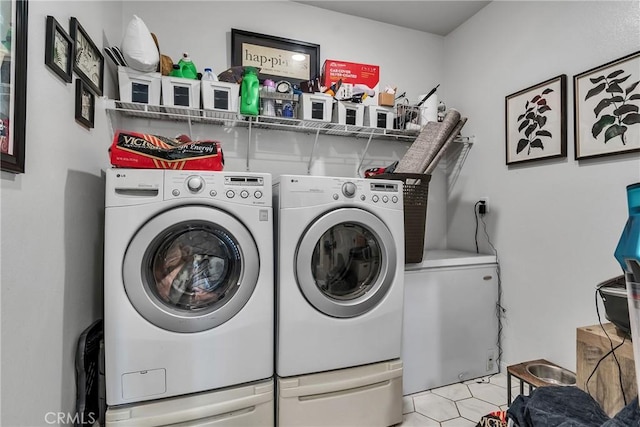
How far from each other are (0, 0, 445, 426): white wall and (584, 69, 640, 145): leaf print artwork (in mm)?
1479

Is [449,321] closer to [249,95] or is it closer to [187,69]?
[249,95]

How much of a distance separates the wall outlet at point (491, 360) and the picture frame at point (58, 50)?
2.67 meters

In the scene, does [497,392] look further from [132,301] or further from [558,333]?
[132,301]

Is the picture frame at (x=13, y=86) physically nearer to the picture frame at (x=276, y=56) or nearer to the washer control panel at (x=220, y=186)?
the washer control panel at (x=220, y=186)

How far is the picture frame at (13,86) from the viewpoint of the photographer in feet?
2.58

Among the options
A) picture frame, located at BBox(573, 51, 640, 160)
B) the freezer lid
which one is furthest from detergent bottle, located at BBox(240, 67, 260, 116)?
picture frame, located at BBox(573, 51, 640, 160)

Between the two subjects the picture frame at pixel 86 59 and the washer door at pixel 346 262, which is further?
the washer door at pixel 346 262

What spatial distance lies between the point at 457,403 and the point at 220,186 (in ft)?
5.76

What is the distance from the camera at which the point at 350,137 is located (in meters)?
2.40

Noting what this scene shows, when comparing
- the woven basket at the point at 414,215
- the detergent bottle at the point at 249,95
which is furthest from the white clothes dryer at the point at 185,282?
the woven basket at the point at 414,215

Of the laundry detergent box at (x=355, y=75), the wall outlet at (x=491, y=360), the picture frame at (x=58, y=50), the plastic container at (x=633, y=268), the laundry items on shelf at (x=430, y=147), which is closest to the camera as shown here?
the plastic container at (x=633, y=268)

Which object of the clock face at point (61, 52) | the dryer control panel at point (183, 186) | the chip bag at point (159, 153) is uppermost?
the clock face at point (61, 52)

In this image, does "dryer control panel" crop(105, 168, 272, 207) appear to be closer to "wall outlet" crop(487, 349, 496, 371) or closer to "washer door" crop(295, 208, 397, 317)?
"washer door" crop(295, 208, 397, 317)

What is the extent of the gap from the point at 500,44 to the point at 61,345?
2920 mm
